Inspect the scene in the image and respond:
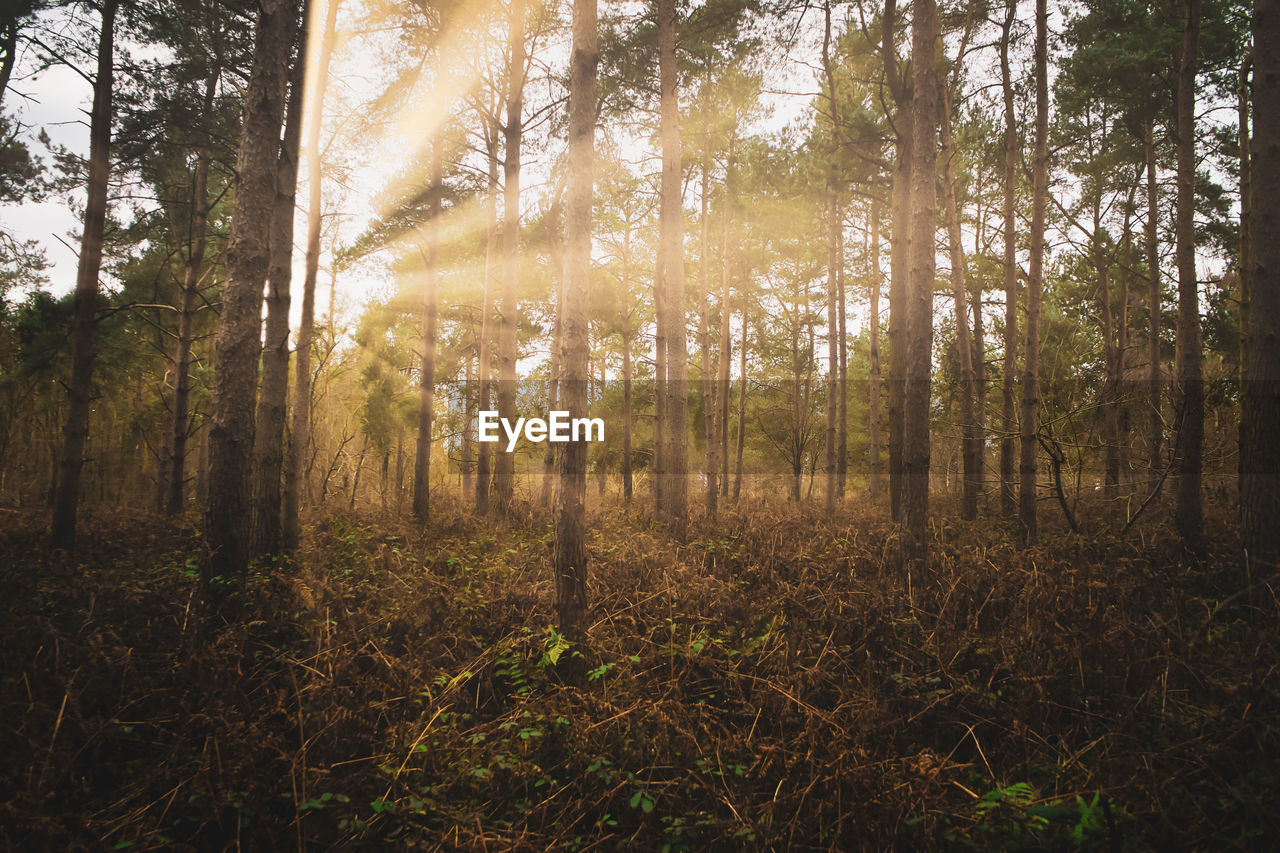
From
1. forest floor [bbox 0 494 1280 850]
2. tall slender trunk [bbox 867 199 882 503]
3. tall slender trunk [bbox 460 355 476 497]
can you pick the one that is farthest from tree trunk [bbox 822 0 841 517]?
tall slender trunk [bbox 460 355 476 497]

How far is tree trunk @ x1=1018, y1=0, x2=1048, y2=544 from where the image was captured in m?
7.61

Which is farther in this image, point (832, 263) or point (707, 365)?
point (832, 263)

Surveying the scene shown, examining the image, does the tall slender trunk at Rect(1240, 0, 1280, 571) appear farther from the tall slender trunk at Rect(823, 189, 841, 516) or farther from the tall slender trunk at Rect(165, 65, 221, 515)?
the tall slender trunk at Rect(165, 65, 221, 515)

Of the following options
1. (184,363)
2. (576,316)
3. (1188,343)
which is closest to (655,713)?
(576,316)

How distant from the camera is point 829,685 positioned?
11.7 ft

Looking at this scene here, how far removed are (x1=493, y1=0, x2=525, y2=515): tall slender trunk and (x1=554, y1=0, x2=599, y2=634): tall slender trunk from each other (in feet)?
17.0

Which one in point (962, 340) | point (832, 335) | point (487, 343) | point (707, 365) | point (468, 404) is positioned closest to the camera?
point (487, 343)

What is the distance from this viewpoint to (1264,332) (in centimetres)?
477

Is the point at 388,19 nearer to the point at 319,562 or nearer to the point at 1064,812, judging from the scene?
the point at 319,562

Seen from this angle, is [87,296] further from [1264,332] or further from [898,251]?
[1264,332]

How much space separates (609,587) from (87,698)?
3.62 meters

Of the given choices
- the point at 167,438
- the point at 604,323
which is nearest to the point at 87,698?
the point at 167,438

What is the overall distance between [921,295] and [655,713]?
4.62m

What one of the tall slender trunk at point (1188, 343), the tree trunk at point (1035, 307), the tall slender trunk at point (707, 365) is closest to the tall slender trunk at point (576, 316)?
the tall slender trunk at point (707, 365)
